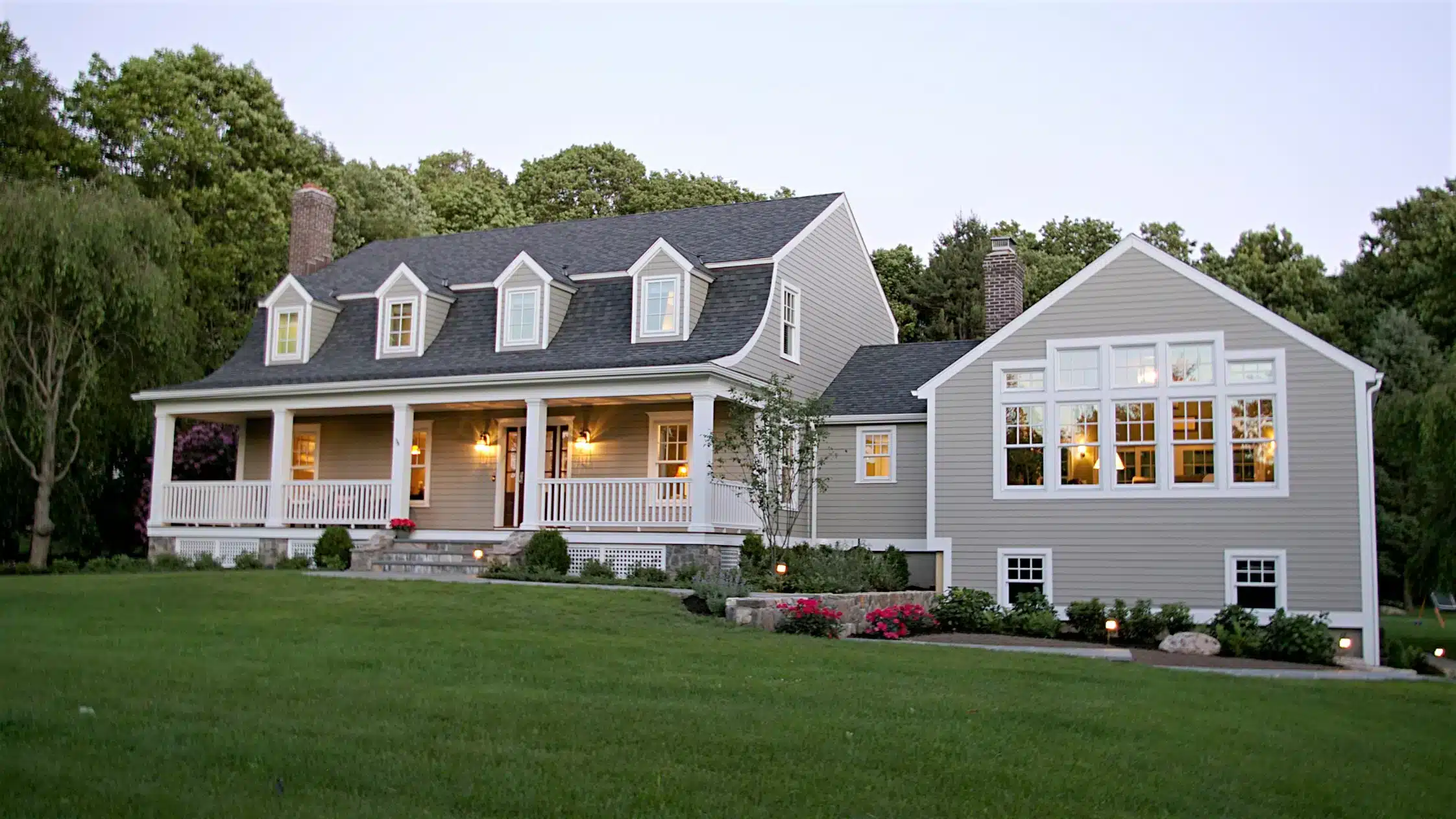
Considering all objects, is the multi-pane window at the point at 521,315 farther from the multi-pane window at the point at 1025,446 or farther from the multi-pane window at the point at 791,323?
the multi-pane window at the point at 1025,446

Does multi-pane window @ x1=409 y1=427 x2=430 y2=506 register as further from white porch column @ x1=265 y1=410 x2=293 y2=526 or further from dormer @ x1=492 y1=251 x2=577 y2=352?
dormer @ x1=492 y1=251 x2=577 y2=352

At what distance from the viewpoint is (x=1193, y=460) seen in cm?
1869

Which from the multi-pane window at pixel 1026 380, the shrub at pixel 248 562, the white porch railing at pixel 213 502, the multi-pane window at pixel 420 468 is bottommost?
the shrub at pixel 248 562

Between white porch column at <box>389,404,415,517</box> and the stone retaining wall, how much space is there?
877cm

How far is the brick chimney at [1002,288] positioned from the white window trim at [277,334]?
1307 centimetres

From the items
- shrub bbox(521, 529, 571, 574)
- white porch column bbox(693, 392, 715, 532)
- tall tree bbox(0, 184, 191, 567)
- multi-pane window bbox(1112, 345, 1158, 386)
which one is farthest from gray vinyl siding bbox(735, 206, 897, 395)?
tall tree bbox(0, 184, 191, 567)

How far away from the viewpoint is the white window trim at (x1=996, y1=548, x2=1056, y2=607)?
1920 cm

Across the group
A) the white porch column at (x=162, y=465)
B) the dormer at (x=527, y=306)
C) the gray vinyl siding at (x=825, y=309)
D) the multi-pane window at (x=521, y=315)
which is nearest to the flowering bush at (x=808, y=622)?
the gray vinyl siding at (x=825, y=309)

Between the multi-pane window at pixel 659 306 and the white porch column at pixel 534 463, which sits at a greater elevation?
the multi-pane window at pixel 659 306

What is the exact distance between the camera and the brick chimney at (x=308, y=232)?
2855 cm

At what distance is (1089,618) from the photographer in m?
17.5

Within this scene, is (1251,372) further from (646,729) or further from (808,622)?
(646,729)

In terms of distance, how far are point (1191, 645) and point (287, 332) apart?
1777cm

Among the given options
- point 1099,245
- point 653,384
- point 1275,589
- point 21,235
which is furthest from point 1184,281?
point 1099,245
